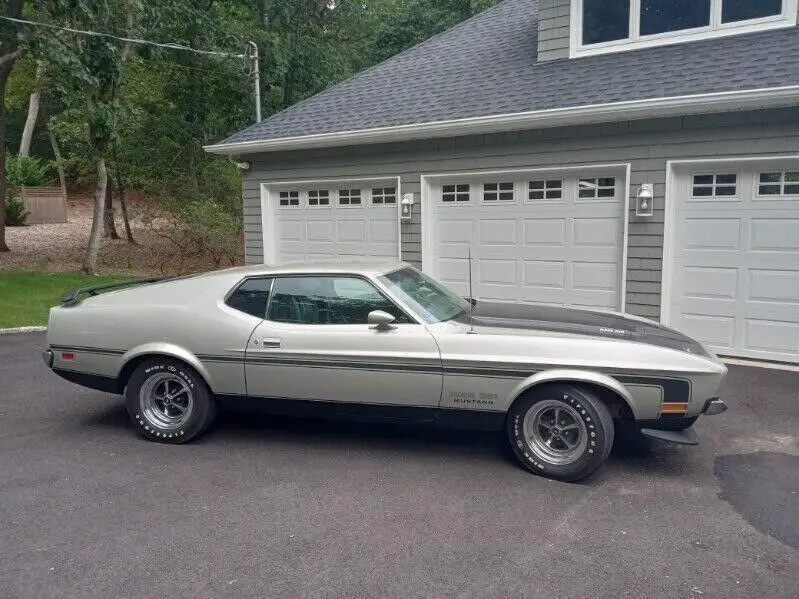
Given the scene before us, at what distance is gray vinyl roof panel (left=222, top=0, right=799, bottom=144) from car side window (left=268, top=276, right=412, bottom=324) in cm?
475

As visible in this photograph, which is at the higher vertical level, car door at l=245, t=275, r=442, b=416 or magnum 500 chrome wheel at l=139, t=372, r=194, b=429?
car door at l=245, t=275, r=442, b=416

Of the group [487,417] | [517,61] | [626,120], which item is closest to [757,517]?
[487,417]

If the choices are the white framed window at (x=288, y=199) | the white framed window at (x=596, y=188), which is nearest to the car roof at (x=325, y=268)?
the white framed window at (x=596, y=188)

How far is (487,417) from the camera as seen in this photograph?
4543 mm

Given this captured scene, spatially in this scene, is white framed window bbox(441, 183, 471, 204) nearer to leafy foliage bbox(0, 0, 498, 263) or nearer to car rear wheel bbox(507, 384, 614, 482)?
car rear wheel bbox(507, 384, 614, 482)

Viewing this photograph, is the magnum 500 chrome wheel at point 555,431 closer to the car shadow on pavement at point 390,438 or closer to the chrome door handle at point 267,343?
the car shadow on pavement at point 390,438

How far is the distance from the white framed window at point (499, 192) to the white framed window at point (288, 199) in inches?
133

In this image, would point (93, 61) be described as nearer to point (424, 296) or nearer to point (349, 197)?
point (349, 197)

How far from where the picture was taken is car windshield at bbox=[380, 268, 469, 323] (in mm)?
4828

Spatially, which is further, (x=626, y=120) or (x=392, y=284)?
(x=626, y=120)

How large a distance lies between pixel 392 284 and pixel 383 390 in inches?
31.8

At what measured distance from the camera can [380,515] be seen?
12.8 feet

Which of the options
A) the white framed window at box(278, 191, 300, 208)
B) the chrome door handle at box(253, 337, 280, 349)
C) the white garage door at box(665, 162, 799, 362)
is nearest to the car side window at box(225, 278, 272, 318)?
the chrome door handle at box(253, 337, 280, 349)

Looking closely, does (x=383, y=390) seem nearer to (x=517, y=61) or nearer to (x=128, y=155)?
(x=517, y=61)
